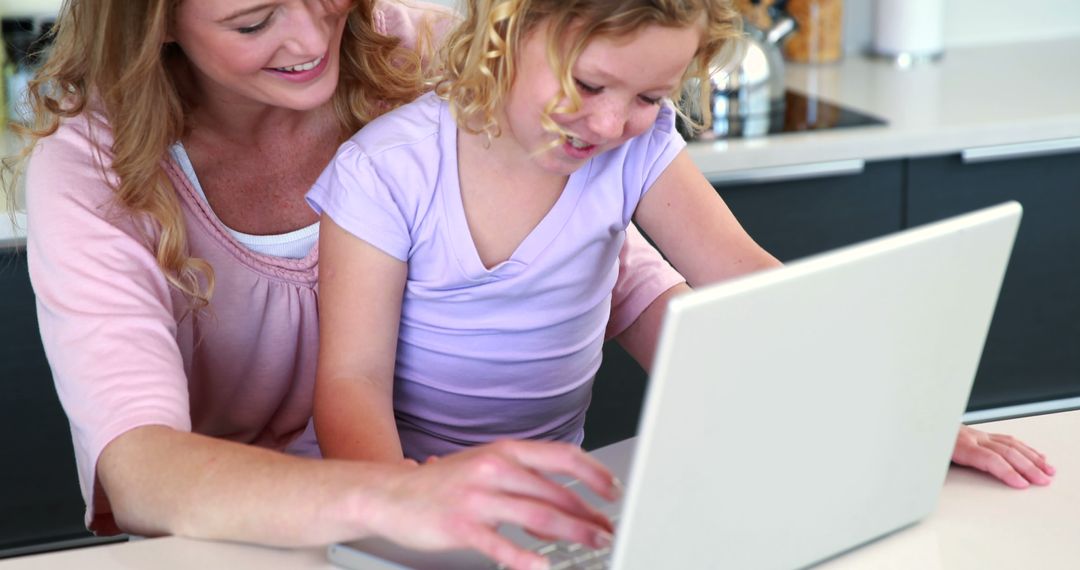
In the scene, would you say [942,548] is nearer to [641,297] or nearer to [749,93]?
[641,297]

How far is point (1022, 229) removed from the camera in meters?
2.28

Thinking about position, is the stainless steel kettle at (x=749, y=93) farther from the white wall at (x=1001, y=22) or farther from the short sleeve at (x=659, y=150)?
the short sleeve at (x=659, y=150)

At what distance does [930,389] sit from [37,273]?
0.83 m

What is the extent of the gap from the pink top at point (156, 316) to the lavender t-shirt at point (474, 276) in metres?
0.14

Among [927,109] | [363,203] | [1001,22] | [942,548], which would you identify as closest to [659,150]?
[363,203]

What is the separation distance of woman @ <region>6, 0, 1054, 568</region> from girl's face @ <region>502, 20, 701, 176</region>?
0.84ft

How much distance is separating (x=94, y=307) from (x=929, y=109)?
156 centimetres

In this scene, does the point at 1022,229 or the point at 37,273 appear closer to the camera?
the point at 37,273

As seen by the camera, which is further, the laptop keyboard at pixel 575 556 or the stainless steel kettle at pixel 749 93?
the stainless steel kettle at pixel 749 93

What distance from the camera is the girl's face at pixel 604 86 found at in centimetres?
116

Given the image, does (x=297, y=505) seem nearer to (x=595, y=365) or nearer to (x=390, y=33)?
(x=595, y=365)

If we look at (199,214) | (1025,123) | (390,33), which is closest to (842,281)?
(199,214)

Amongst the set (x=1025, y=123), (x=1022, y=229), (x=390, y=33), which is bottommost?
(x=1022, y=229)

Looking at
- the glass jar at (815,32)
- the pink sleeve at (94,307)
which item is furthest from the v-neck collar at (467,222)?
the glass jar at (815,32)
